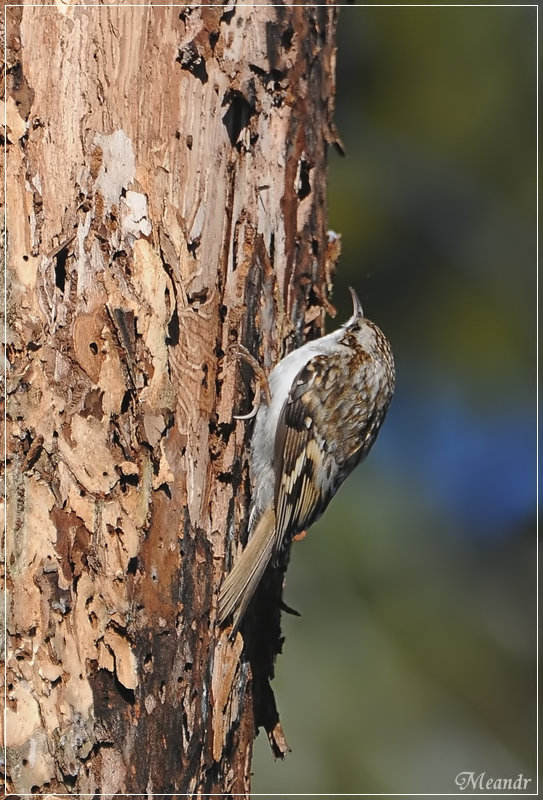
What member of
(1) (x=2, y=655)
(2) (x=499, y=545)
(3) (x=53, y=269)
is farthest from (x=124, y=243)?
(2) (x=499, y=545)

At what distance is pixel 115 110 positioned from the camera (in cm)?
183

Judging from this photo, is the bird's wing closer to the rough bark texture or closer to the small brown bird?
the small brown bird

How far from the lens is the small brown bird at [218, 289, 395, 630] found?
2.39 meters

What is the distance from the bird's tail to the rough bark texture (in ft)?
0.12

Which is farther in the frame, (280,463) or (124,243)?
(280,463)

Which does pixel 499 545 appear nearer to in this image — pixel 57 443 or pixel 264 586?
pixel 264 586

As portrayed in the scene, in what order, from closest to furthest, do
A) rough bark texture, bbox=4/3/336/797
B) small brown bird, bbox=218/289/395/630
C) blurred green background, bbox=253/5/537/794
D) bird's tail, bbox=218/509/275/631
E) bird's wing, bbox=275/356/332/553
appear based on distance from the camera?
rough bark texture, bbox=4/3/336/797 < bird's tail, bbox=218/509/275/631 < small brown bird, bbox=218/289/395/630 < bird's wing, bbox=275/356/332/553 < blurred green background, bbox=253/5/537/794

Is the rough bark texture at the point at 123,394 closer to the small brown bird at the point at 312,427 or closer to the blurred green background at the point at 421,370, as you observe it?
the small brown bird at the point at 312,427

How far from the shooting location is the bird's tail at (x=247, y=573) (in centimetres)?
202

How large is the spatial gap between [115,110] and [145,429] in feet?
2.00

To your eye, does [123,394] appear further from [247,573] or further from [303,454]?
[303,454]

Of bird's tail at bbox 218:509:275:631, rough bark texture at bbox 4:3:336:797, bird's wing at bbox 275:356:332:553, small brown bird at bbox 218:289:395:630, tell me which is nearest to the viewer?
rough bark texture at bbox 4:3:336:797

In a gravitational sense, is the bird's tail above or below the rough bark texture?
below

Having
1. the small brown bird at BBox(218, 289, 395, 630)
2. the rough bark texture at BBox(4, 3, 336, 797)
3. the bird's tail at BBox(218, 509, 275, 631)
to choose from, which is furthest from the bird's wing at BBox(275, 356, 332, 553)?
the rough bark texture at BBox(4, 3, 336, 797)
